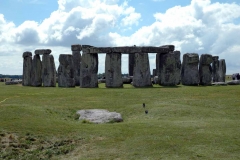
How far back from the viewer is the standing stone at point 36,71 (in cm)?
3669

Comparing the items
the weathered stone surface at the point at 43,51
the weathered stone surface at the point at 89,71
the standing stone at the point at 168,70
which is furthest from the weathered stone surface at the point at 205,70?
the weathered stone surface at the point at 43,51

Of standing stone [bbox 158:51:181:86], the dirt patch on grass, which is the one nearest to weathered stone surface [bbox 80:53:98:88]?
standing stone [bbox 158:51:181:86]

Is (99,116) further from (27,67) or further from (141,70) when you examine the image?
(27,67)

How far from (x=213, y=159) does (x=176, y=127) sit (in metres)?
3.70

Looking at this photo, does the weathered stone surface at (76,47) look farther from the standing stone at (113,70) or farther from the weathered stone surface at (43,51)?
the standing stone at (113,70)

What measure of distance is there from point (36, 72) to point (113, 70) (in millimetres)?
8871

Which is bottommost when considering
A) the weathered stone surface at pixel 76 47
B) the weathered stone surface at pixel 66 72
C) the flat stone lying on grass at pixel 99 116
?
the flat stone lying on grass at pixel 99 116

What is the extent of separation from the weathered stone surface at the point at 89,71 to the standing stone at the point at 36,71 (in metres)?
5.65

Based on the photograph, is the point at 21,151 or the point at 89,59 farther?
the point at 89,59

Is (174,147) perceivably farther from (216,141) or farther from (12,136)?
(12,136)

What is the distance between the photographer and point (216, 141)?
1255 centimetres

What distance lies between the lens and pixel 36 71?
36.7m

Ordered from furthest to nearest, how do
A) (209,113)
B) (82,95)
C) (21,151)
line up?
(82,95), (209,113), (21,151)

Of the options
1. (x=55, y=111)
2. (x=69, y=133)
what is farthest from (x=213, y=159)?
(x=55, y=111)
